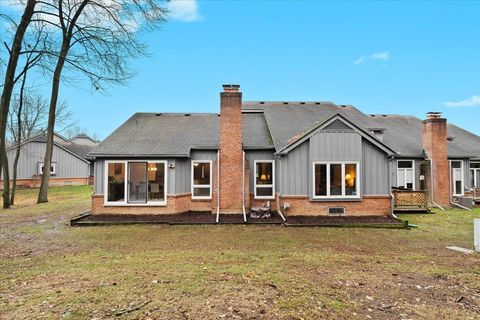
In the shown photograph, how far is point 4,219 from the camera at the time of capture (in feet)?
41.3

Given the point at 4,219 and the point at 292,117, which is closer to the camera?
the point at 4,219

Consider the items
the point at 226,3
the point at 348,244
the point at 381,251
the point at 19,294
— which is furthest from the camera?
the point at 226,3

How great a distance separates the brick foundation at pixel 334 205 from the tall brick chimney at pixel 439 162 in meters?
6.15

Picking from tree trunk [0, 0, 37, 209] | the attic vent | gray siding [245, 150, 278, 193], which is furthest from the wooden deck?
tree trunk [0, 0, 37, 209]

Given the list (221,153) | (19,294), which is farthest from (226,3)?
(19,294)

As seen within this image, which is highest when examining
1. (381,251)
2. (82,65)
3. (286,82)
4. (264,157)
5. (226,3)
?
(226,3)

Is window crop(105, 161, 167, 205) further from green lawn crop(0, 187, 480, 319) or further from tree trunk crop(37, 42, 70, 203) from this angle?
tree trunk crop(37, 42, 70, 203)

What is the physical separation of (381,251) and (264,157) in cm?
716

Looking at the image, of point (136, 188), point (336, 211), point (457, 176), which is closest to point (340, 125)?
point (336, 211)

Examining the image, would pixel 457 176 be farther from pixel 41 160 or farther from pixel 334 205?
pixel 41 160

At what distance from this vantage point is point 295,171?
12.6 m

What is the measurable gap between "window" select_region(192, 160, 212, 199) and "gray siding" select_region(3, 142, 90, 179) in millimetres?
27529

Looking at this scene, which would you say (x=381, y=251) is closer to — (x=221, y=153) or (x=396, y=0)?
(x=221, y=153)

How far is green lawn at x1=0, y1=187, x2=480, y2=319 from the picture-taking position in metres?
4.10
